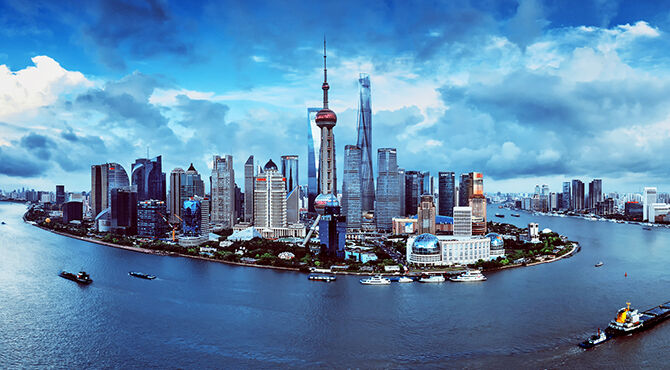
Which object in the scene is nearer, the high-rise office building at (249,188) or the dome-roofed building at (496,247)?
the dome-roofed building at (496,247)

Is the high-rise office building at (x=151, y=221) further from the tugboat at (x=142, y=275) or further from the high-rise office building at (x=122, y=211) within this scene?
the tugboat at (x=142, y=275)

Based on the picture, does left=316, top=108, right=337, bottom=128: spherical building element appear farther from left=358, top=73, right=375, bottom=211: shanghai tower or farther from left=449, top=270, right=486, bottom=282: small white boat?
left=449, top=270, right=486, bottom=282: small white boat

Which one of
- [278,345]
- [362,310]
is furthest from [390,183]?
[278,345]

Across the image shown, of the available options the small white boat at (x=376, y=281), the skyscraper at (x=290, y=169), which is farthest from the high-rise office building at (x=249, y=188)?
the small white boat at (x=376, y=281)

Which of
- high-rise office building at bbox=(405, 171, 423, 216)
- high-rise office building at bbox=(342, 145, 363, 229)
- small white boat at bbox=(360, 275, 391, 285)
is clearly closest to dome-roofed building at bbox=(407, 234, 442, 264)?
small white boat at bbox=(360, 275, 391, 285)

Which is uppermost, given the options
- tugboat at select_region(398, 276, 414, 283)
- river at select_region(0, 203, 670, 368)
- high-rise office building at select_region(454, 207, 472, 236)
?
high-rise office building at select_region(454, 207, 472, 236)

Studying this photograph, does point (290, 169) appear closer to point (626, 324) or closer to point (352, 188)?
point (352, 188)
